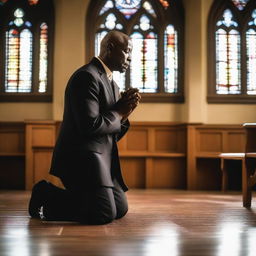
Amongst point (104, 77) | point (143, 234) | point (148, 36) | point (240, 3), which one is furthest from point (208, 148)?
point (143, 234)

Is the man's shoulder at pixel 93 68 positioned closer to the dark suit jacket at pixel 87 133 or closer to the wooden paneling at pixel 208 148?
the dark suit jacket at pixel 87 133

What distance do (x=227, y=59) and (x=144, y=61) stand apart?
1.46 meters

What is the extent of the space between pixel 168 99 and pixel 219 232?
4872 mm

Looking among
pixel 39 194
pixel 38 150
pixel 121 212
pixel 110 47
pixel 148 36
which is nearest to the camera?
pixel 39 194

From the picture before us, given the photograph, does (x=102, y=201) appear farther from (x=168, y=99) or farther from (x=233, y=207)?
(x=168, y=99)

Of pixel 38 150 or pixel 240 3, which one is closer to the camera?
pixel 38 150

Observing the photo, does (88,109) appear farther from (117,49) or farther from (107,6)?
(107,6)

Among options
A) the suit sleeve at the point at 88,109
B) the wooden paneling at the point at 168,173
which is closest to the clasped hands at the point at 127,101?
the suit sleeve at the point at 88,109

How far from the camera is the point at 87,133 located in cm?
332

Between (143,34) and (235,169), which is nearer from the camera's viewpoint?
(235,169)

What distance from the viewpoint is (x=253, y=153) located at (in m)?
4.38

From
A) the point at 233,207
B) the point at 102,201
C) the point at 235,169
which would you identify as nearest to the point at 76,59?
the point at 235,169

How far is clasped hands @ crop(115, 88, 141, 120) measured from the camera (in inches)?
135

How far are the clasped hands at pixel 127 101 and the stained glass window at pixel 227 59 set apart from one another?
462 centimetres
